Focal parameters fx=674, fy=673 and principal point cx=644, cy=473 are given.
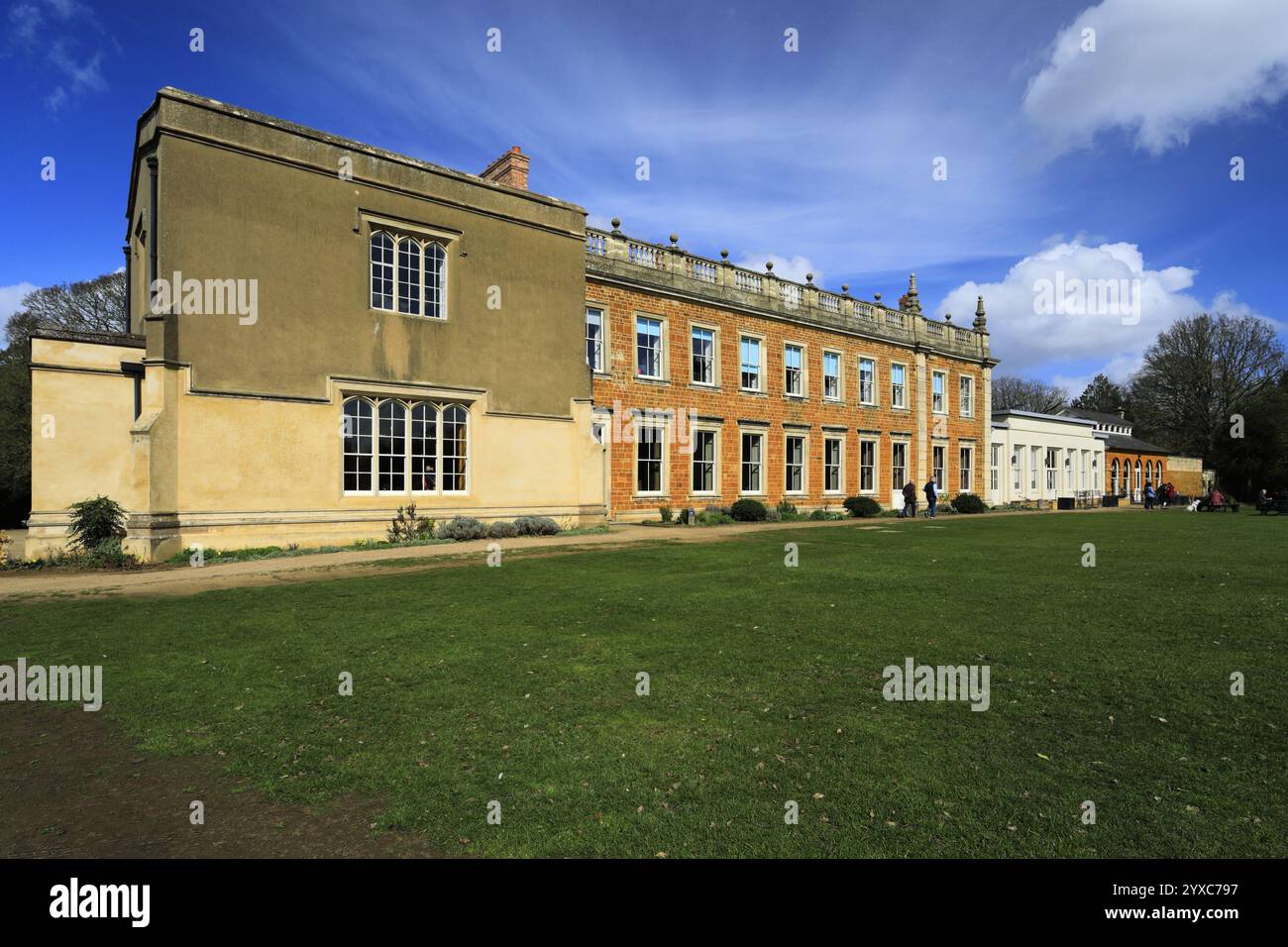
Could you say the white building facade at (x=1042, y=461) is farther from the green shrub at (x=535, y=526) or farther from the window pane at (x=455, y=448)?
the window pane at (x=455, y=448)

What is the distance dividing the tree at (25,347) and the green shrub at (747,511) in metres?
31.9

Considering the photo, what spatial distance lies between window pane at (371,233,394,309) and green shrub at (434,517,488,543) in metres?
5.82

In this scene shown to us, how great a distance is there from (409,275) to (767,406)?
610 inches

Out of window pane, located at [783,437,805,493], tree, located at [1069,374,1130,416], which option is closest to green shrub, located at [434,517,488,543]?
window pane, located at [783,437,805,493]

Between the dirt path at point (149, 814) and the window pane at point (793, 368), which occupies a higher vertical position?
the window pane at point (793, 368)

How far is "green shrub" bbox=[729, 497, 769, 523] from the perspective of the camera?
2477 centimetres

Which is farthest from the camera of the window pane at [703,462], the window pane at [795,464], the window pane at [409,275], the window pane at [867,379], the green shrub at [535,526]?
the window pane at [867,379]

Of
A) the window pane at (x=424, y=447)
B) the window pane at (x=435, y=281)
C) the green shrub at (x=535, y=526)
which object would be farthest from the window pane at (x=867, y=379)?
the window pane at (x=424, y=447)

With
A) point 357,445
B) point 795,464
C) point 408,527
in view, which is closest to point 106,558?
point 357,445

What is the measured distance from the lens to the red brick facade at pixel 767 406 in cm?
2369

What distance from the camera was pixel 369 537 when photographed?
16766mm

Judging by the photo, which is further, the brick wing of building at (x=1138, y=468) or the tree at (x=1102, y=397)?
the tree at (x=1102, y=397)
